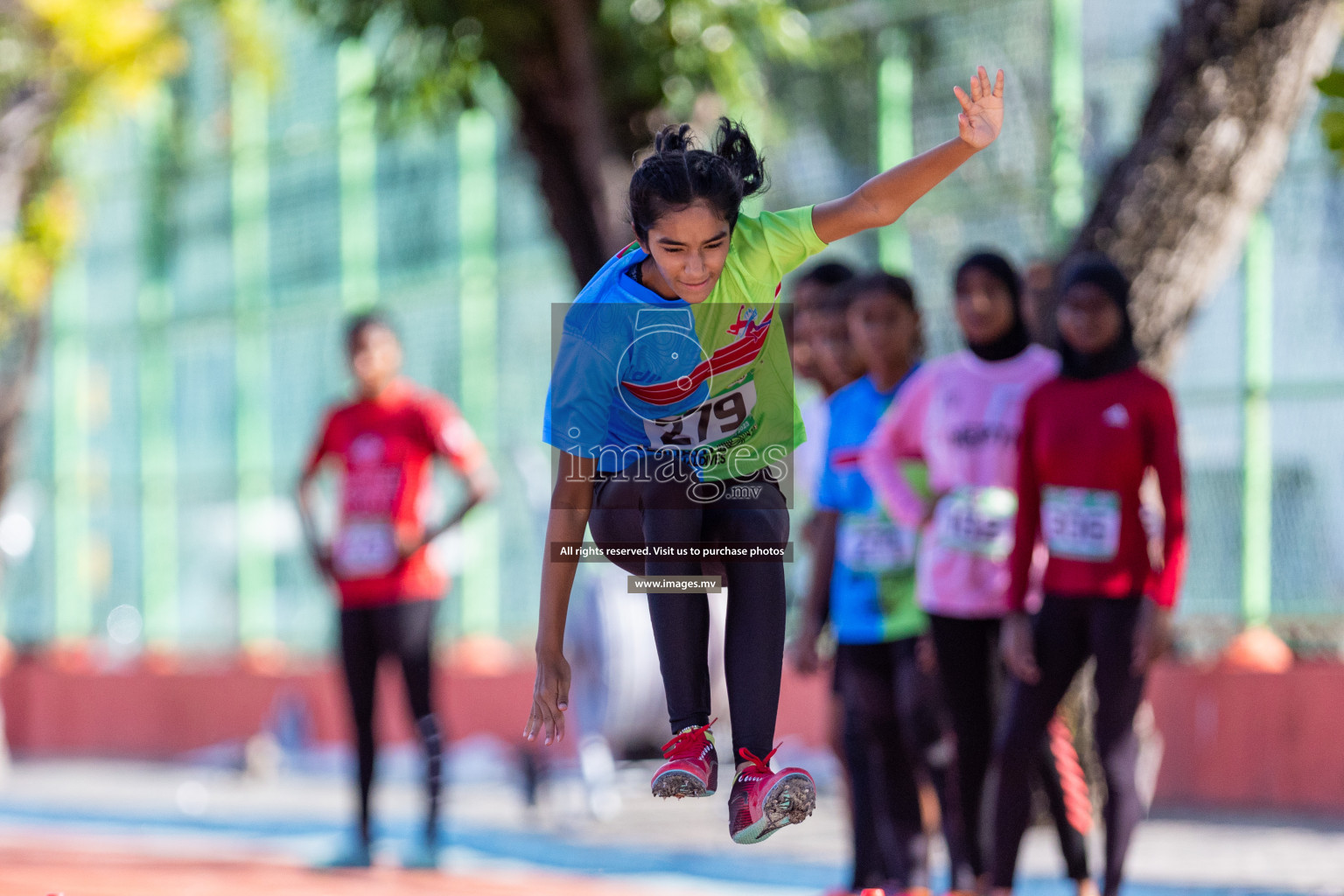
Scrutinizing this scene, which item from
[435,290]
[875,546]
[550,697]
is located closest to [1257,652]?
[875,546]

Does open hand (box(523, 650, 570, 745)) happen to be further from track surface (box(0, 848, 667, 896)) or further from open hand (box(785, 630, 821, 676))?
track surface (box(0, 848, 667, 896))

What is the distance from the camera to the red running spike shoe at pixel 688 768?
304 centimetres

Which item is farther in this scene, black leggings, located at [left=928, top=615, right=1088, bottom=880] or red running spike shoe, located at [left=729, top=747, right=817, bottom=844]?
black leggings, located at [left=928, top=615, right=1088, bottom=880]

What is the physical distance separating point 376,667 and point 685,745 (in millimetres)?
3968

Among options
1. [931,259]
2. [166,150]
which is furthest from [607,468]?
[166,150]

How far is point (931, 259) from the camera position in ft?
32.8

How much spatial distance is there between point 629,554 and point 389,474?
3.86 meters

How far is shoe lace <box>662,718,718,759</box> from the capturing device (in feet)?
10.1

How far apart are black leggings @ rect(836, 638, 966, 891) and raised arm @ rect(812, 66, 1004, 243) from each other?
8.06ft

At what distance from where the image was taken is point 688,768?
3045mm

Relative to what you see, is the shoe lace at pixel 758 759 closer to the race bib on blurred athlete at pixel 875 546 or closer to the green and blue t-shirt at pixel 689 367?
the green and blue t-shirt at pixel 689 367

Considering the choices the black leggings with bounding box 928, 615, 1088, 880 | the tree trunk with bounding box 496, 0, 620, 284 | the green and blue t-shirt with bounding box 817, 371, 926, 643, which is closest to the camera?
the black leggings with bounding box 928, 615, 1088, 880

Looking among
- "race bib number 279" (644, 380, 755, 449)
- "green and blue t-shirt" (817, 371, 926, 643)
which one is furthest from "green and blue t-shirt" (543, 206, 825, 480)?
"green and blue t-shirt" (817, 371, 926, 643)

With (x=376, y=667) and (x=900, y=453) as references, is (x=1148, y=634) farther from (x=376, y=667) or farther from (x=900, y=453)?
(x=376, y=667)
